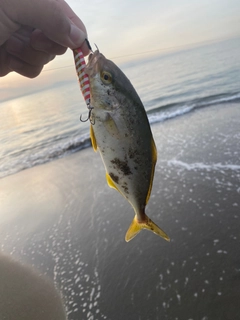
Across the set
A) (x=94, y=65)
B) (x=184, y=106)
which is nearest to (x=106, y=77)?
(x=94, y=65)

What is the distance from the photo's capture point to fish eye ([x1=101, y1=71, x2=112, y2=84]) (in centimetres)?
202

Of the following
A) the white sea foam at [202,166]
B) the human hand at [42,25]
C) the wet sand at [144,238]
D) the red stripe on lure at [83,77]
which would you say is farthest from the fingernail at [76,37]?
the white sea foam at [202,166]

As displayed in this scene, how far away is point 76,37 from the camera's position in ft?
7.62

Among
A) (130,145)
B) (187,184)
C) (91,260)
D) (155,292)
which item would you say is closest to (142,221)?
(130,145)

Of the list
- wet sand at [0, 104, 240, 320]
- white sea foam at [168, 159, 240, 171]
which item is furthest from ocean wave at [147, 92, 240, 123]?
white sea foam at [168, 159, 240, 171]

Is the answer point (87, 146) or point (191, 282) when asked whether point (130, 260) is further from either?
point (87, 146)

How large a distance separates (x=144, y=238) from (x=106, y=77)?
398 centimetres

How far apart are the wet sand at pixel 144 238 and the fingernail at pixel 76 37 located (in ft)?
11.7

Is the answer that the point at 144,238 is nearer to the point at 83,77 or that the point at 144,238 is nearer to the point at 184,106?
the point at 83,77

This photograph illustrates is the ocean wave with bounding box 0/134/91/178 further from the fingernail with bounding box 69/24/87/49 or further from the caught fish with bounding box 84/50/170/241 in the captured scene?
the caught fish with bounding box 84/50/170/241

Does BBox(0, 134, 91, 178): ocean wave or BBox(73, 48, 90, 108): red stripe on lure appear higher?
BBox(73, 48, 90, 108): red stripe on lure

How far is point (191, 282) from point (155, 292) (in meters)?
0.57

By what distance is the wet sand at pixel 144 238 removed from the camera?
159 inches

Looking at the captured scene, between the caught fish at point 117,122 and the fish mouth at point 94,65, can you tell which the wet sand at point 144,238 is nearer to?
the caught fish at point 117,122
